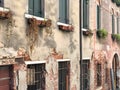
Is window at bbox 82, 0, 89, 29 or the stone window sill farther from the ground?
window at bbox 82, 0, 89, 29

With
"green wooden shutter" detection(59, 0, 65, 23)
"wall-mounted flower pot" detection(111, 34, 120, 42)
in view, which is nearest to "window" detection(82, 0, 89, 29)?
"green wooden shutter" detection(59, 0, 65, 23)

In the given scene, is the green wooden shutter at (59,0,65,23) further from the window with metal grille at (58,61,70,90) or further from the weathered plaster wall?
Result: the window with metal grille at (58,61,70,90)

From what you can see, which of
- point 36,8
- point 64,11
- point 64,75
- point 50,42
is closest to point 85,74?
point 64,75

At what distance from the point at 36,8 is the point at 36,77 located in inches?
77.6

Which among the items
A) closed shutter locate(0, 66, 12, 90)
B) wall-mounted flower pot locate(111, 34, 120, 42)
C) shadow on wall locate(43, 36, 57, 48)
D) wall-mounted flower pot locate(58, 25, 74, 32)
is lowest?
closed shutter locate(0, 66, 12, 90)

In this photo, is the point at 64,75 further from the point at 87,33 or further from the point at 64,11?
the point at 87,33

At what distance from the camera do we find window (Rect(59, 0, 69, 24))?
41.5ft

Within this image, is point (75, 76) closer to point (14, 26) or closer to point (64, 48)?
point (64, 48)

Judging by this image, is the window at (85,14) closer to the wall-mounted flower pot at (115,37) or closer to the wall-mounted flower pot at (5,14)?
the wall-mounted flower pot at (115,37)

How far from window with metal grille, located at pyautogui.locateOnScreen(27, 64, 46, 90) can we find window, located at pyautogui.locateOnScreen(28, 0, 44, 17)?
1.48m

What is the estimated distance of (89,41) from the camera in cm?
1580

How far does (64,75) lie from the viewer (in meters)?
12.9

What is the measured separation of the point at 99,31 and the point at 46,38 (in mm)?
6828

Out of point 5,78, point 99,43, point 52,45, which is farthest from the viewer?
point 99,43
